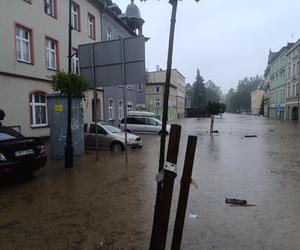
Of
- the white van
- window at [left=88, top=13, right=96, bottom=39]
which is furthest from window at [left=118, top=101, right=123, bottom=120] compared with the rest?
window at [left=88, top=13, right=96, bottom=39]

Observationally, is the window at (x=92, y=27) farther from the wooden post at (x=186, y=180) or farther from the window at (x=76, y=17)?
the wooden post at (x=186, y=180)

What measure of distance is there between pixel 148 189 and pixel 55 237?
3232 millimetres

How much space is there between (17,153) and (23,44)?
36.9 ft

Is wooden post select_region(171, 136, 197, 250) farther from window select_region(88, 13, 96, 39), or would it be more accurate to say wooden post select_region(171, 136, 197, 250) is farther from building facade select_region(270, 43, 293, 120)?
building facade select_region(270, 43, 293, 120)

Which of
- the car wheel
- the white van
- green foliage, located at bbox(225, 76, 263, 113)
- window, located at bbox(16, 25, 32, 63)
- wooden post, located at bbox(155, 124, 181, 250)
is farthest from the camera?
green foliage, located at bbox(225, 76, 263, 113)

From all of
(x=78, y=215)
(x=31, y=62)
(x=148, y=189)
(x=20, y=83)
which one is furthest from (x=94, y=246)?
(x=31, y=62)

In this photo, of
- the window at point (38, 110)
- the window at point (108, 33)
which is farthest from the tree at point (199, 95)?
the window at point (38, 110)

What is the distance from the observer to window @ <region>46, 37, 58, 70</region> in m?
19.0

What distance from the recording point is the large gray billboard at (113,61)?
1041 cm

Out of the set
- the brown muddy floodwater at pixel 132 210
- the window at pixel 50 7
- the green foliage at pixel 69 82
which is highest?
the window at pixel 50 7

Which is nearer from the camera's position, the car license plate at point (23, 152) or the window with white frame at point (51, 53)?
the car license plate at point (23, 152)

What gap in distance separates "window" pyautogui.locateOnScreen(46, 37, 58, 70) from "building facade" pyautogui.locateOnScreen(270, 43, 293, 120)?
49.7 meters

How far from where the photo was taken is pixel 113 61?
430 inches

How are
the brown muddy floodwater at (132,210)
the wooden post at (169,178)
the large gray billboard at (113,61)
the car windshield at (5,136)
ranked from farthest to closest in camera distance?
the large gray billboard at (113,61), the car windshield at (5,136), the brown muddy floodwater at (132,210), the wooden post at (169,178)
